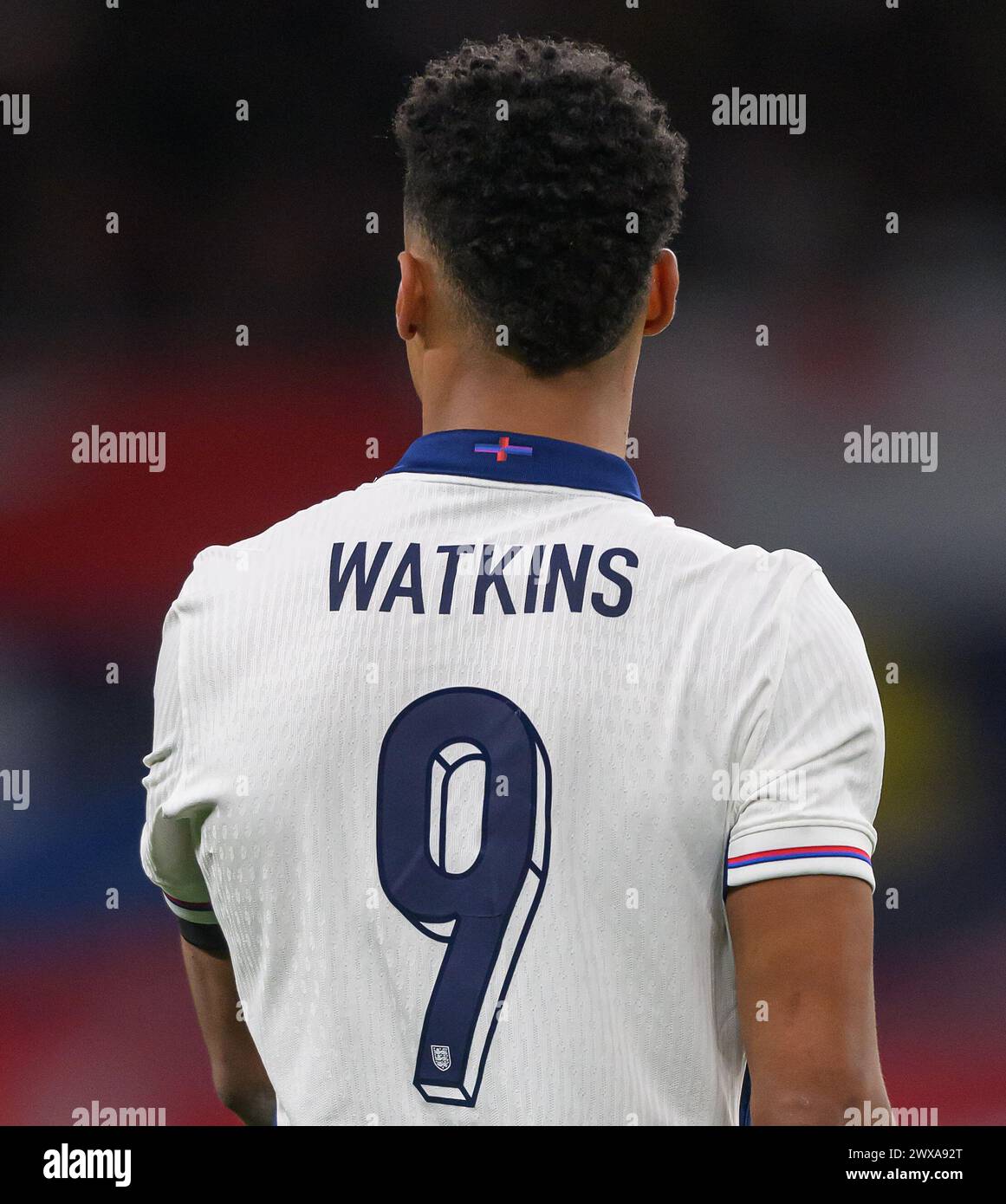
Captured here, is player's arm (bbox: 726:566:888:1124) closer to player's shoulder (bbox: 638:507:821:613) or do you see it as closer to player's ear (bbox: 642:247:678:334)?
player's shoulder (bbox: 638:507:821:613)

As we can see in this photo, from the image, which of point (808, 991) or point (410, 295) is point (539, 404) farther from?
point (808, 991)

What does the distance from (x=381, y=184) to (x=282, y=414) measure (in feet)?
1.63

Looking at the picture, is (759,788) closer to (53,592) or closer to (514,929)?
(514,929)

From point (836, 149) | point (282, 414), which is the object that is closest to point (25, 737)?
point (282, 414)

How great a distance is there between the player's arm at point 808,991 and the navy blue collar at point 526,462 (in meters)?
0.22

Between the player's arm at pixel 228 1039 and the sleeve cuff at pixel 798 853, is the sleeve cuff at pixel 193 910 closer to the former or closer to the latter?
the player's arm at pixel 228 1039

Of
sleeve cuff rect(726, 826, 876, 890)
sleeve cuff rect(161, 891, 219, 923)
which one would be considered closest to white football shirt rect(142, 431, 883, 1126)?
sleeve cuff rect(726, 826, 876, 890)

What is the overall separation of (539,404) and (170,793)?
287mm

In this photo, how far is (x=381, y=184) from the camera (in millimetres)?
2523

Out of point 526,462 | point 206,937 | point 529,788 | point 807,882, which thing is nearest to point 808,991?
point 807,882

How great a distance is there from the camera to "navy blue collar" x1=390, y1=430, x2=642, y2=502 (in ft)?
2.15

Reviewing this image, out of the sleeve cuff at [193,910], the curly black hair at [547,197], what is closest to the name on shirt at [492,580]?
the curly black hair at [547,197]

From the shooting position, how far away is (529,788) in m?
0.61

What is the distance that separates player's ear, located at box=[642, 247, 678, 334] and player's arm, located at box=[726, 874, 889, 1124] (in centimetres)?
31
